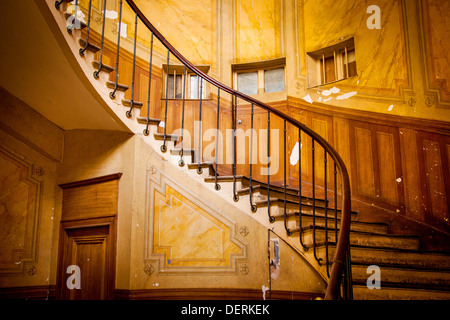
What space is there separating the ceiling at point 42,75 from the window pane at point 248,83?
6.97 ft

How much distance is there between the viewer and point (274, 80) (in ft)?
16.6

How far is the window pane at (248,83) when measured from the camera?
512 cm

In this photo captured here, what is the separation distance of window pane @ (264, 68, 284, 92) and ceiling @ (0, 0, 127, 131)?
2264 millimetres

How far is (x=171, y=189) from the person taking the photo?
10.8ft

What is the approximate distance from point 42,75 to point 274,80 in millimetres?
2767

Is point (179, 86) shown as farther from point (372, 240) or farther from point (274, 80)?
point (372, 240)

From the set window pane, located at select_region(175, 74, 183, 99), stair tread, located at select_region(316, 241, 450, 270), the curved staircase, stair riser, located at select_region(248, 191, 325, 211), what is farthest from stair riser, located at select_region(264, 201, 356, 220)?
window pane, located at select_region(175, 74, 183, 99)

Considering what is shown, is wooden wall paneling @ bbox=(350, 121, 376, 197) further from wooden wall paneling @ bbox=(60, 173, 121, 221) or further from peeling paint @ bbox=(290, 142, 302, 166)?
wooden wall paneling @ bbox=(60, 173, 121, 221)

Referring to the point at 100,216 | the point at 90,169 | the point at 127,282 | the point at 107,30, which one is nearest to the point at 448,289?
the point at 127,282

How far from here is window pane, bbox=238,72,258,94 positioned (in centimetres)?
512

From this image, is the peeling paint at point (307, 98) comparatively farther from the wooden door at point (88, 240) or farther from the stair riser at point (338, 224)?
the wooden door at point (88, 240)

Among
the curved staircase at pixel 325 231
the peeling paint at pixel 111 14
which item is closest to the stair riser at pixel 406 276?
the curved staircase at pixel 325 231

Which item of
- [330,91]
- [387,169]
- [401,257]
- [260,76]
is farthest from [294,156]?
[401,257]
